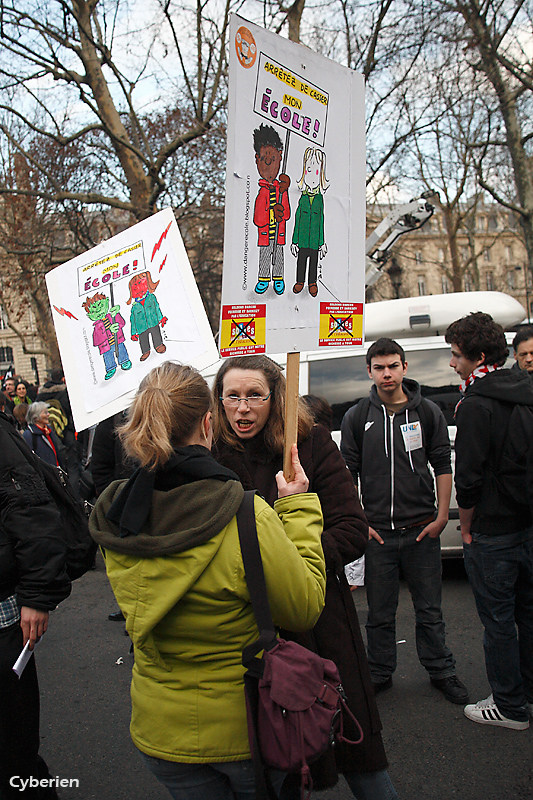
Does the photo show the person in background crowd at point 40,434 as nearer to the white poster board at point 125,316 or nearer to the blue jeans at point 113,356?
the white poster board at point 125,316

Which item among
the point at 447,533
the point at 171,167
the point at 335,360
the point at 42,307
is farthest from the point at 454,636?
the point at 42,307

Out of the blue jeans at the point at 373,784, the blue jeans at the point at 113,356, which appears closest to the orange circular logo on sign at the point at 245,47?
the blue jeans at the point at 113,356

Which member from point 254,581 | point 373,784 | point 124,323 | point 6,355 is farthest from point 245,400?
point 6,355

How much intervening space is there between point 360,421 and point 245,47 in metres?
2.44

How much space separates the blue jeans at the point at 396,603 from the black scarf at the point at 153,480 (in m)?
2.29

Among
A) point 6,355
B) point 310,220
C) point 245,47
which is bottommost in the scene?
point 6,355

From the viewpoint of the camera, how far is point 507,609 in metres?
3.18

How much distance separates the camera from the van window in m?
5.67

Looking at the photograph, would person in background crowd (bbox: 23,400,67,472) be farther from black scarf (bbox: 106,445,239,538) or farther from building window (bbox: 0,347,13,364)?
building window (bbox: 0,347,13,364)

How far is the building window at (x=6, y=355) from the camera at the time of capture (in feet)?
183

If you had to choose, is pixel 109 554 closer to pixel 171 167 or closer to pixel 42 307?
pixel 171 167

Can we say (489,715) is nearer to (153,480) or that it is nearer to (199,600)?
(199,600)

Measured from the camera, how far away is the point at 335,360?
5.96 meters

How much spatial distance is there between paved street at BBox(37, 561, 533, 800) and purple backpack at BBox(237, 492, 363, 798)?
161 centimetres
